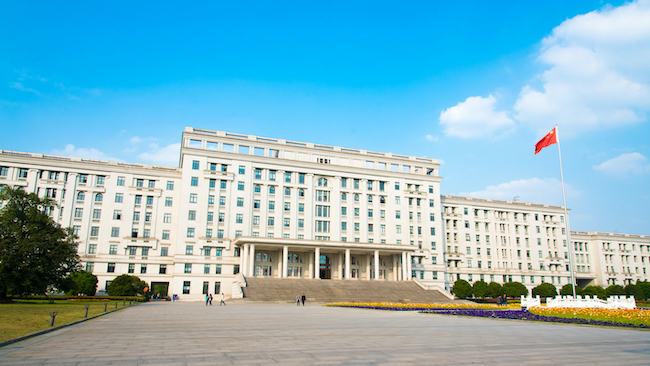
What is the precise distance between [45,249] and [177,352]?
97.2 ft

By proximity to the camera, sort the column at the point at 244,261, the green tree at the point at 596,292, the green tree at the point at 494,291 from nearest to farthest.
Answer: the column at the point at 244,261 < the green tree at the point at 494,291 < the green tree at the point at 596,292

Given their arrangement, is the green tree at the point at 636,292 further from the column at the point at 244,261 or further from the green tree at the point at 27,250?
the green tree at the point at 27,250

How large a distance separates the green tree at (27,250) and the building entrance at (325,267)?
Result: 123ft

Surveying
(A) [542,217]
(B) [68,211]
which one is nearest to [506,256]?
(A) [542,217]

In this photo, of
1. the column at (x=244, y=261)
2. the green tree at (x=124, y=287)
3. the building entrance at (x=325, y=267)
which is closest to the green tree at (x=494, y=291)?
the building entrance at (x=325, y=267)

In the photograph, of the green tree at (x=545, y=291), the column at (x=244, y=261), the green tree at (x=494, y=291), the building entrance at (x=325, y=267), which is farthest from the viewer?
the green tree at (x=545, y=291)

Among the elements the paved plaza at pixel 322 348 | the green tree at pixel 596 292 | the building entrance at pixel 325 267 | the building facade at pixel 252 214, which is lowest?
the green tree at pixel 596 292

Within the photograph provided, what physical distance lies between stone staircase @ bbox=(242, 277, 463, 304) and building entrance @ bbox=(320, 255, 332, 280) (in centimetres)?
840

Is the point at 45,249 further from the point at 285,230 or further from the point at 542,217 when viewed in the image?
the point at 542,217

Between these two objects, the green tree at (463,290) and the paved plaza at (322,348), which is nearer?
the paved plaza at (322,348)

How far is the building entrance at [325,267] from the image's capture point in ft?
217

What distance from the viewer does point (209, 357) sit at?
9.70 m

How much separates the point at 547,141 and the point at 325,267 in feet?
125

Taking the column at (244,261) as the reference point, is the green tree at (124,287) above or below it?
below
